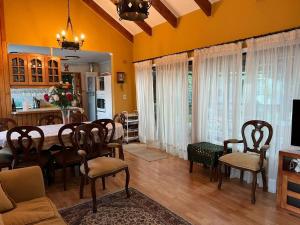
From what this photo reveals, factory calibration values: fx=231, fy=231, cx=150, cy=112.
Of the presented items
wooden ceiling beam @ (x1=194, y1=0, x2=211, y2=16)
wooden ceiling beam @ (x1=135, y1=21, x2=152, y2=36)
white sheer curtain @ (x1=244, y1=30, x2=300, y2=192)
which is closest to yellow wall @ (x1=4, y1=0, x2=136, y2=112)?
wooden ceiling beam @ (x1=135, y1=21, x2=152, y2=36)

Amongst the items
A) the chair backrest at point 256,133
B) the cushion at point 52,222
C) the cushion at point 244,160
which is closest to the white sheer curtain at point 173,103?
the chair backrest at point 256,133

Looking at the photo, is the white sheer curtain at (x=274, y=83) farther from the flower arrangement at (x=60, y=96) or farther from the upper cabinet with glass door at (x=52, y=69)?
the upper cabinet with glass door at (x=52, y=69)

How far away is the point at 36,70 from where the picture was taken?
5055mm

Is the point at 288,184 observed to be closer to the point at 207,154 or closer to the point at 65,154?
the point at 207,154

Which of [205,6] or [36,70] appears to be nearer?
[205,6]

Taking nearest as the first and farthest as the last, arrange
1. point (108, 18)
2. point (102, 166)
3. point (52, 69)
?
point (102, 166), point (52, 69), point (108, 18)

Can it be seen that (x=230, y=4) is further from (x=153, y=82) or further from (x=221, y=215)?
(x=221, y=215)

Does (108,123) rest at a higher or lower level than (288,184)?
higher

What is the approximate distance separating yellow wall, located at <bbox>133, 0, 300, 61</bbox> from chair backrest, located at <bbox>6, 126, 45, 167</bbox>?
314cm

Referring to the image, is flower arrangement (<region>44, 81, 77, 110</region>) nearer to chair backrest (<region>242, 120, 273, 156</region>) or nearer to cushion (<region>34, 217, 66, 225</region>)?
cushion (<region>34, 217, 66, 225</region>)

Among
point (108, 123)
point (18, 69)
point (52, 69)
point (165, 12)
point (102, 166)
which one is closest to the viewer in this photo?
point (102, 166)

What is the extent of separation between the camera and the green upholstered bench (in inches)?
140

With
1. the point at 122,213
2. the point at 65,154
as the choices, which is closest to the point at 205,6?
the point at 65,154

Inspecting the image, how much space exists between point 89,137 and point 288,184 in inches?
98.8
